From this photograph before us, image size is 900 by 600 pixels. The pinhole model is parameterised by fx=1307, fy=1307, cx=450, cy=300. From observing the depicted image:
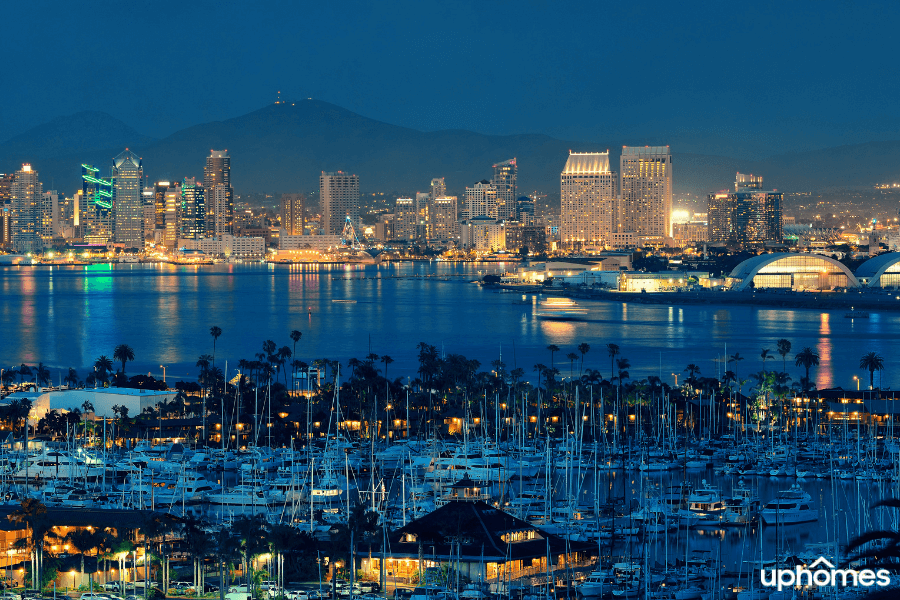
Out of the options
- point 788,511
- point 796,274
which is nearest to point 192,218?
point 796,274

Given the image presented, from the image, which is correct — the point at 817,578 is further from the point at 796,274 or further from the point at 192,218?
the point at 192,218

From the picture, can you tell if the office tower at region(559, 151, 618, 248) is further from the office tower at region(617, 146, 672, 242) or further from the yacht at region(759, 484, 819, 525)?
the yacht at region(759, 484, 819, 525)

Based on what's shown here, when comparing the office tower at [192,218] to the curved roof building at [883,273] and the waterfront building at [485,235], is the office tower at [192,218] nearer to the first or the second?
the waterfront building at [485,235]

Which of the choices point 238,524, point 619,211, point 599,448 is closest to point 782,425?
point 599,448

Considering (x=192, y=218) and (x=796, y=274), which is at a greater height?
(x=192, y=218)

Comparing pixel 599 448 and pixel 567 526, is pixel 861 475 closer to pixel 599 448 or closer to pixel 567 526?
pixel 599 448

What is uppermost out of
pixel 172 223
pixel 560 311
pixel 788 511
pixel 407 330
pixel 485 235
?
pixel 172 223

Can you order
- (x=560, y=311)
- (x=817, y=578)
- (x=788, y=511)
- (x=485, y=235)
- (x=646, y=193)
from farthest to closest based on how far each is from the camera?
(x=646, y=193)
(x=485, y=235)
(x=560, y=311)
(x=788, y=511)
(x=817, y=578)
